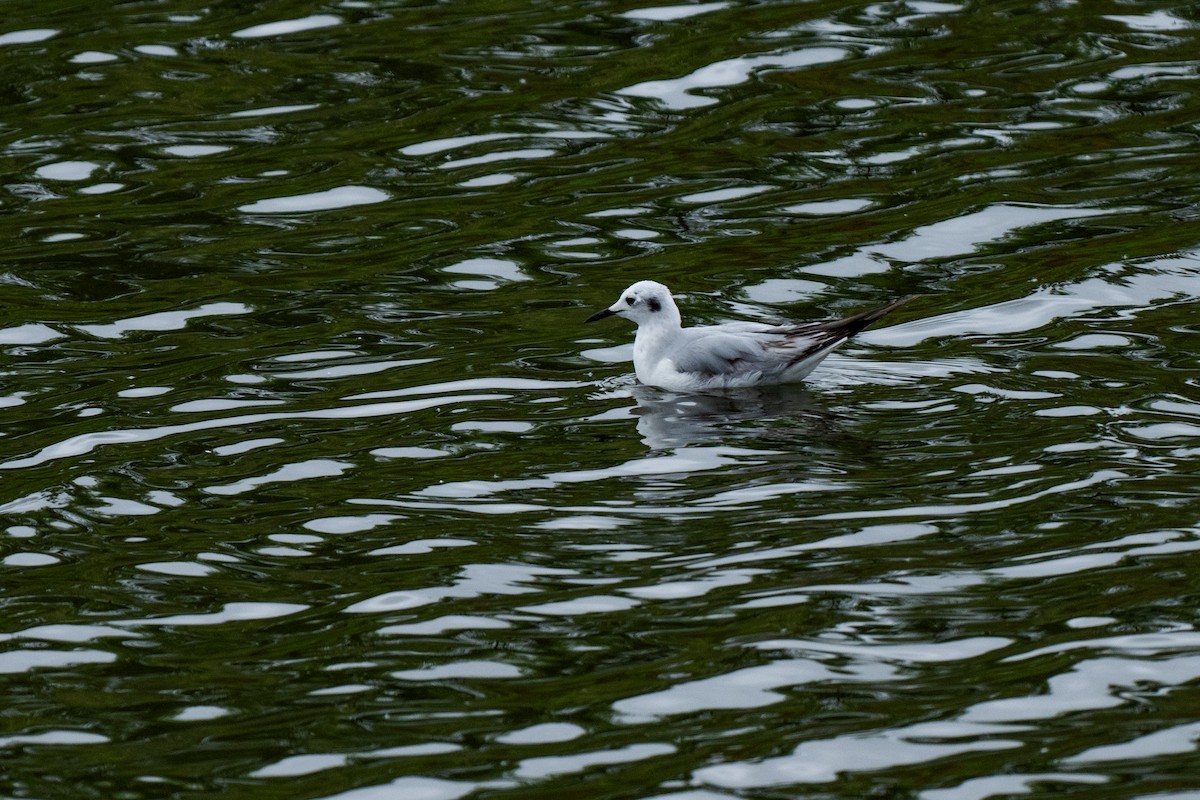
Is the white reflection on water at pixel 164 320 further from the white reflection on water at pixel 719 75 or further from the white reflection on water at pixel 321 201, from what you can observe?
the white reflection on water at pixel 719 75

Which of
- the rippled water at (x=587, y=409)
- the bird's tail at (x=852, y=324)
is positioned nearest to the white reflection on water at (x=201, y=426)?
the rippled water at (x=587, y=409)

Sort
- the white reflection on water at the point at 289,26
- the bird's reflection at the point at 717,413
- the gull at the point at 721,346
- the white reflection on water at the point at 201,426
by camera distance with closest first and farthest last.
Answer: the bird's reflection at the point at 717,413 < the white reflection on water at the point at 201,426 < the gull at the point at 721,346 < the white reflection on water at the point at 289,26

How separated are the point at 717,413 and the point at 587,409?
78 cm

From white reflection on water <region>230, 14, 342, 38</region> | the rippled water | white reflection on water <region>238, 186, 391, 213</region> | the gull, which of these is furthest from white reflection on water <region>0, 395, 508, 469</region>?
white reflection on water <region>230, 14, 342, 38</region>

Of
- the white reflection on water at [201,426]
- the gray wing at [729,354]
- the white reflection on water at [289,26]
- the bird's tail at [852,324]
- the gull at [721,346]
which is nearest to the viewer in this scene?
the white reflection on water at [201,426]

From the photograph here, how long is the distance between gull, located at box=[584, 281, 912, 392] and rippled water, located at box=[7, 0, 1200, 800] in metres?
0.17

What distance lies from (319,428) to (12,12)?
10.7 m

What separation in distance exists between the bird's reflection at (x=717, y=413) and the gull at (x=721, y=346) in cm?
10

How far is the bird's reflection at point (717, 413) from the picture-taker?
426 inches

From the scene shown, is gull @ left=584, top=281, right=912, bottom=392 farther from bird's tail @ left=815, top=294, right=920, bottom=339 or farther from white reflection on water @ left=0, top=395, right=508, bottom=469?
white reflection on water @ left=0, top=395, right=508, bottom=469

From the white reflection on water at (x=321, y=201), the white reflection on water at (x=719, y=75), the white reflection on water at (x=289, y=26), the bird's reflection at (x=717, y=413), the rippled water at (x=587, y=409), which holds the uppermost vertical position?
the white reflection on water at (x=289, y=26)

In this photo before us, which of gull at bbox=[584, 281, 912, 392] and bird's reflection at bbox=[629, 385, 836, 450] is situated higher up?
gull at bbox=[584, 281, 912, 392]

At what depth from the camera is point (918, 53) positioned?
58.7 ft

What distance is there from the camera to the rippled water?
740cm
